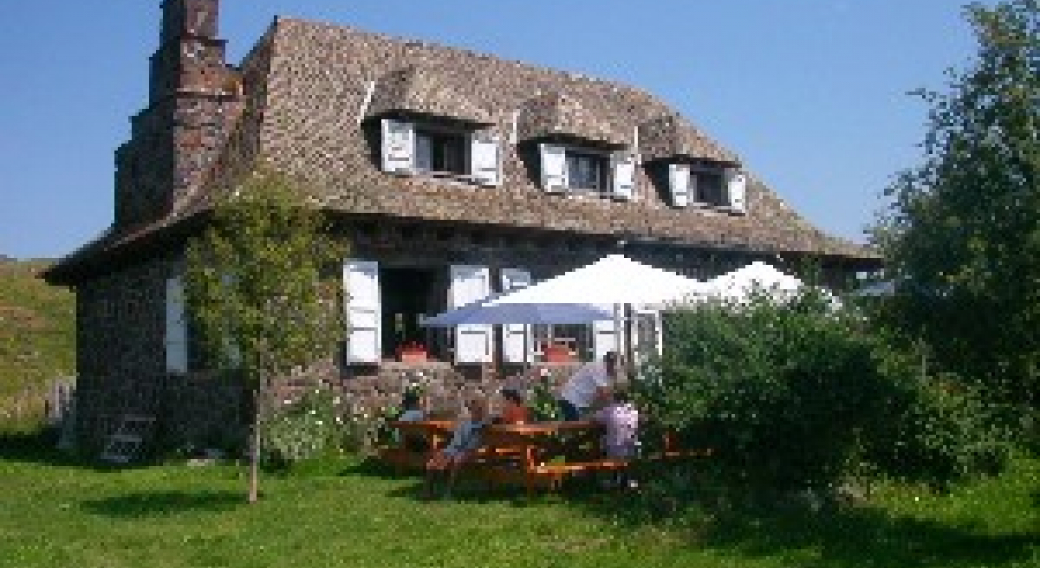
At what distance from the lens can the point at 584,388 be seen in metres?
13.5

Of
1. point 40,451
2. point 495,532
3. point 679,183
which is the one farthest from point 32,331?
point 495,532

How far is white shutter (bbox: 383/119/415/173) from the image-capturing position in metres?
18.1

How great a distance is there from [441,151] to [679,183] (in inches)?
206

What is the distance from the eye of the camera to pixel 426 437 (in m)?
13.8

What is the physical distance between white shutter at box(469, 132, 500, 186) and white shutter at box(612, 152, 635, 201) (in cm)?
264

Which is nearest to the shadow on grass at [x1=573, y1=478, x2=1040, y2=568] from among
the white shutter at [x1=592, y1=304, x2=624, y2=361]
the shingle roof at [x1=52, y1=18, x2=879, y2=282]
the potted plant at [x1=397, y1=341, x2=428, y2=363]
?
the potted plant at [x1=397, y1=341, x2=428, y2=363]

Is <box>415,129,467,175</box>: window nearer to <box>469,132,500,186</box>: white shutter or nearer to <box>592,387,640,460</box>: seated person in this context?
<box>469,132,500,186</box>: white shutter

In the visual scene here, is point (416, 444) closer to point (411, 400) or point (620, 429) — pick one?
point (411, 400)

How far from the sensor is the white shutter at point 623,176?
21.0m

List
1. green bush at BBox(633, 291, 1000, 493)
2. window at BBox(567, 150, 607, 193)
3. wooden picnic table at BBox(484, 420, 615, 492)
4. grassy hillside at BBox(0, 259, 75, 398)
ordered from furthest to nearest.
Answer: grassy hillside at BBox(0, 259, 75, 398) → window at BBox(567, 150, 607, 193) → wooden picnic table at BBox(484, 420, 615, 492) → green bush at BBox(633, 291, 1000, 493)

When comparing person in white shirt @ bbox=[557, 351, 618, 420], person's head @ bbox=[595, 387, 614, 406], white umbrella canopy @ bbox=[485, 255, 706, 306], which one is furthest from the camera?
white umbrella canopy @ bbox=[485, 255, 706, 306]

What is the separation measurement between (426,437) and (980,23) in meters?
7.69

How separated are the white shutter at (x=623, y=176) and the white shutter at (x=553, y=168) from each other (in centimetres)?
113

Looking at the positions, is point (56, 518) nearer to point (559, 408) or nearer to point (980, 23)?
point (559, 408)
